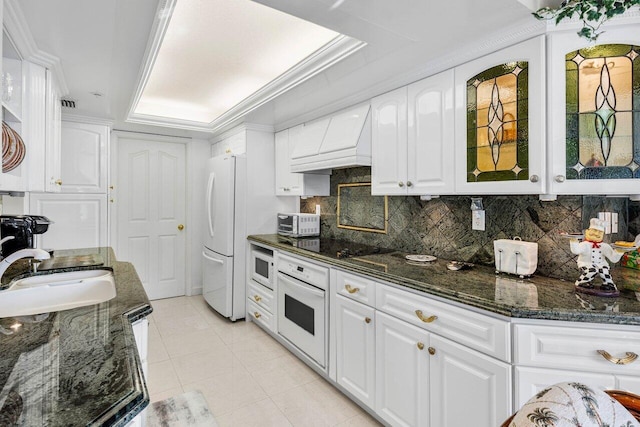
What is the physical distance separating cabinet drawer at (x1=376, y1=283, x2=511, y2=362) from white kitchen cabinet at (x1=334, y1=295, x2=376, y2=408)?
0.60 ft

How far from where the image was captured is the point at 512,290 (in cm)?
154

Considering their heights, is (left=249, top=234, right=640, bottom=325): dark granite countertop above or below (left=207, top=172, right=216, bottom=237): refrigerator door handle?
below

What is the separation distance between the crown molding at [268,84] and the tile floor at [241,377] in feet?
7.08

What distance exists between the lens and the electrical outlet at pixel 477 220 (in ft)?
6.89

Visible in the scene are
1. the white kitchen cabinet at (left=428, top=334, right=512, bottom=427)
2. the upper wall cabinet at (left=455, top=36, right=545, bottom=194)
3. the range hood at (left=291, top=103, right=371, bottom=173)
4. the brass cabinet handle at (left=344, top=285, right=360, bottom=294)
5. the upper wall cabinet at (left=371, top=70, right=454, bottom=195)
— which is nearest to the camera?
the white kitchen cabinet at (left=428, top=334, right=512, bottom=427)

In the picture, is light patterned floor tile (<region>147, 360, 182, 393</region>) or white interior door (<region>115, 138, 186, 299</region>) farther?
white interior door (<region>115, 138, 186, 299</region>)

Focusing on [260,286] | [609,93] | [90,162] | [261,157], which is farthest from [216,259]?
[609,93]

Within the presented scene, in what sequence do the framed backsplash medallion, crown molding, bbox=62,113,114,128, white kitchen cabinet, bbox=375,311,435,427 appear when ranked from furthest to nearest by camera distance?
crown molding, bbox=62,113,114,128
the framed backsplash medallion
white kitchen cabinet, bbox=375,311,435,427

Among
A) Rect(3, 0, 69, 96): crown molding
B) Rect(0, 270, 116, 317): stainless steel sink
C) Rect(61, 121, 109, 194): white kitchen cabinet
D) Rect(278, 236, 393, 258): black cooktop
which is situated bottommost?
Rect(0, 270, 116, 317): stainless steel sink

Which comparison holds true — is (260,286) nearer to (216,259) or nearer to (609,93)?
(216,259)

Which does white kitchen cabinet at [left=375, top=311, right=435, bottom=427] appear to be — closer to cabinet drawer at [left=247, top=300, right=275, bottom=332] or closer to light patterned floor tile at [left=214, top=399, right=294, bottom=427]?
light patterned floor tile at [left=214, top=399, right=294, bottom=427]

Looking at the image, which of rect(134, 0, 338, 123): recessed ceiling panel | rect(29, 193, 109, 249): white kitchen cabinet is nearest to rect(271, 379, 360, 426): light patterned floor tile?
rect(134, 0, 338, 123): recessed ceiling panel

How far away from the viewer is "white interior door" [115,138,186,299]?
167 inches

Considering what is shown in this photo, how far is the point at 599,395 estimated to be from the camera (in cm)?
62
